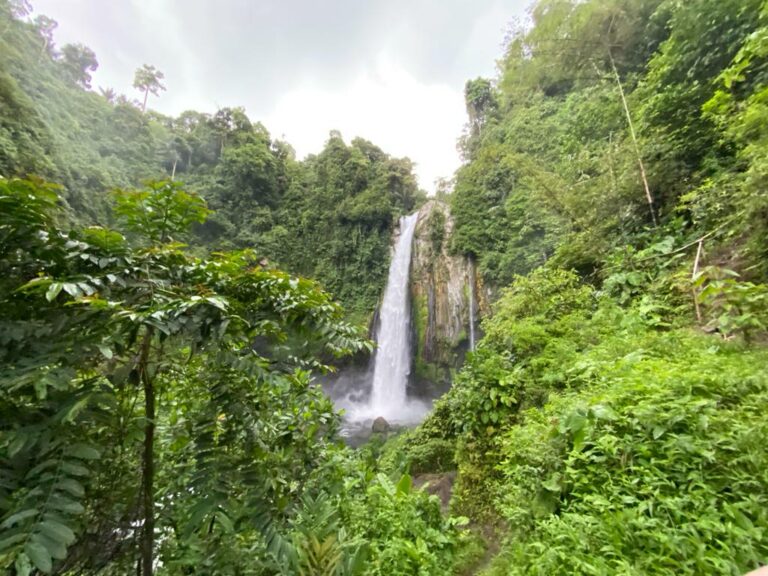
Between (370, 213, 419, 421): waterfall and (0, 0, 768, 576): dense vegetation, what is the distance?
9.17 m

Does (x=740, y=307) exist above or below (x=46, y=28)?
below

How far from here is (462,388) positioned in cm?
450

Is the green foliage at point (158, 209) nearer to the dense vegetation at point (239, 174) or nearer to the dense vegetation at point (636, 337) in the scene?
the dense vegetation at point (636, 337)

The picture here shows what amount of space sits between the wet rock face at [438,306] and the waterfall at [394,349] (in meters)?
0.45

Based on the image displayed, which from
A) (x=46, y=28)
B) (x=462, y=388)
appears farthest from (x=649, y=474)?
(x=46, y=28)

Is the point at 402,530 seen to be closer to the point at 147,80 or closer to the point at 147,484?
the point at 147,484

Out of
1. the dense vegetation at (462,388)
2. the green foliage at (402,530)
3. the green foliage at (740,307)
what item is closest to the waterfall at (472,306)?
the dense vegetation at (462,388)

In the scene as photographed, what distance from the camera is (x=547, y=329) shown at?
14.4ft

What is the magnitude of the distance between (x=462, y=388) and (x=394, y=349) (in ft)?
34.0

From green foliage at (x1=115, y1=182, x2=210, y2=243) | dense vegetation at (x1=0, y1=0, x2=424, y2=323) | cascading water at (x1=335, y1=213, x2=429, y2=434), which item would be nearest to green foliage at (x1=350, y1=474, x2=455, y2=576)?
green foliage at (x1=115, y1=182, x2=210, y2=243)

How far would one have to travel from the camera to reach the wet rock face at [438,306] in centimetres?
1336

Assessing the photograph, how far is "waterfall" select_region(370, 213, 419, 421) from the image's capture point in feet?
46.2

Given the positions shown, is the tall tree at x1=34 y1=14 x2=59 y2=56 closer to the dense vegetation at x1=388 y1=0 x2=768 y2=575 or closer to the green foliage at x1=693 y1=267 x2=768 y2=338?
the dense vegetation at x1=388 y1=0 x2=768 y2=575

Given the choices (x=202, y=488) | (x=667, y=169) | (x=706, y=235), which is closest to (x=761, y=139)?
(x=706, y=235)
